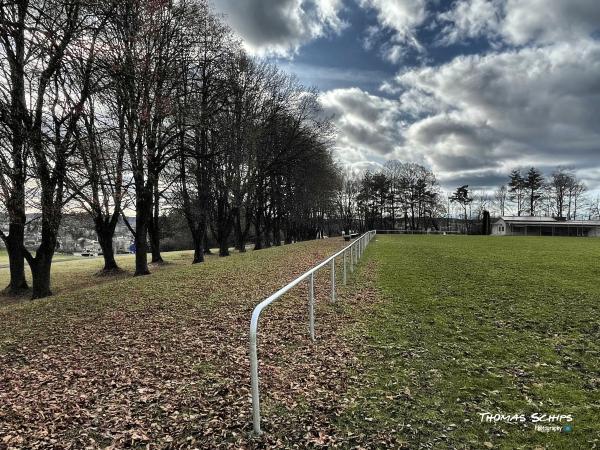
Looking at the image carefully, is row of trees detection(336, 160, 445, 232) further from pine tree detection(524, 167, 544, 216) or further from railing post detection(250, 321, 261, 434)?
railing post detection(250, 321, 261, 434)

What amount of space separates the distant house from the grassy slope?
232ft

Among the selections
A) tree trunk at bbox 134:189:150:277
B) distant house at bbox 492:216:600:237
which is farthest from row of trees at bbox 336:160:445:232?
tree trunk at bbox 134:189:150:277

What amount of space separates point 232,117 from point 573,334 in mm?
22466

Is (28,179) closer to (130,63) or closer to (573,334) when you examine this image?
(130,63)

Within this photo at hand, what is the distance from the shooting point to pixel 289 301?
30.6 ft

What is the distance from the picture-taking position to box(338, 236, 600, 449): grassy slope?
3.72 meters

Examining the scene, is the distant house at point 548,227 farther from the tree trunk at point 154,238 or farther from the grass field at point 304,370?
the grass field at point 304,370

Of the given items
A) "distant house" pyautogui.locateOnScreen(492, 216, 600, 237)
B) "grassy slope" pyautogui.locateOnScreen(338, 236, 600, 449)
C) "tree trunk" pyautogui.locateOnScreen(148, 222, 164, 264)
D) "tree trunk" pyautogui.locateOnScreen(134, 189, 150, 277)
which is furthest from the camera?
"distant house" pyautogui.locateOnScreen(492, 216, 600, 237)

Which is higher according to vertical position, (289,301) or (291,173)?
(291,173)

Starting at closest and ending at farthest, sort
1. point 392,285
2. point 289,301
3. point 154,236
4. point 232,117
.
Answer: point 289,301, point 392,285, point 232,117, point 154,236

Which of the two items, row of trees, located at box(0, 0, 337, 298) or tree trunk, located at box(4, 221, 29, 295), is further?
tree trunk, located at box(4, 221, 29, 295)

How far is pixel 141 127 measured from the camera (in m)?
15.1

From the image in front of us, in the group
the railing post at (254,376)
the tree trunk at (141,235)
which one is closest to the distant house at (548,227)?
the tree trunk at (141,235)

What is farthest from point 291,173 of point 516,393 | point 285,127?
point 516,393
